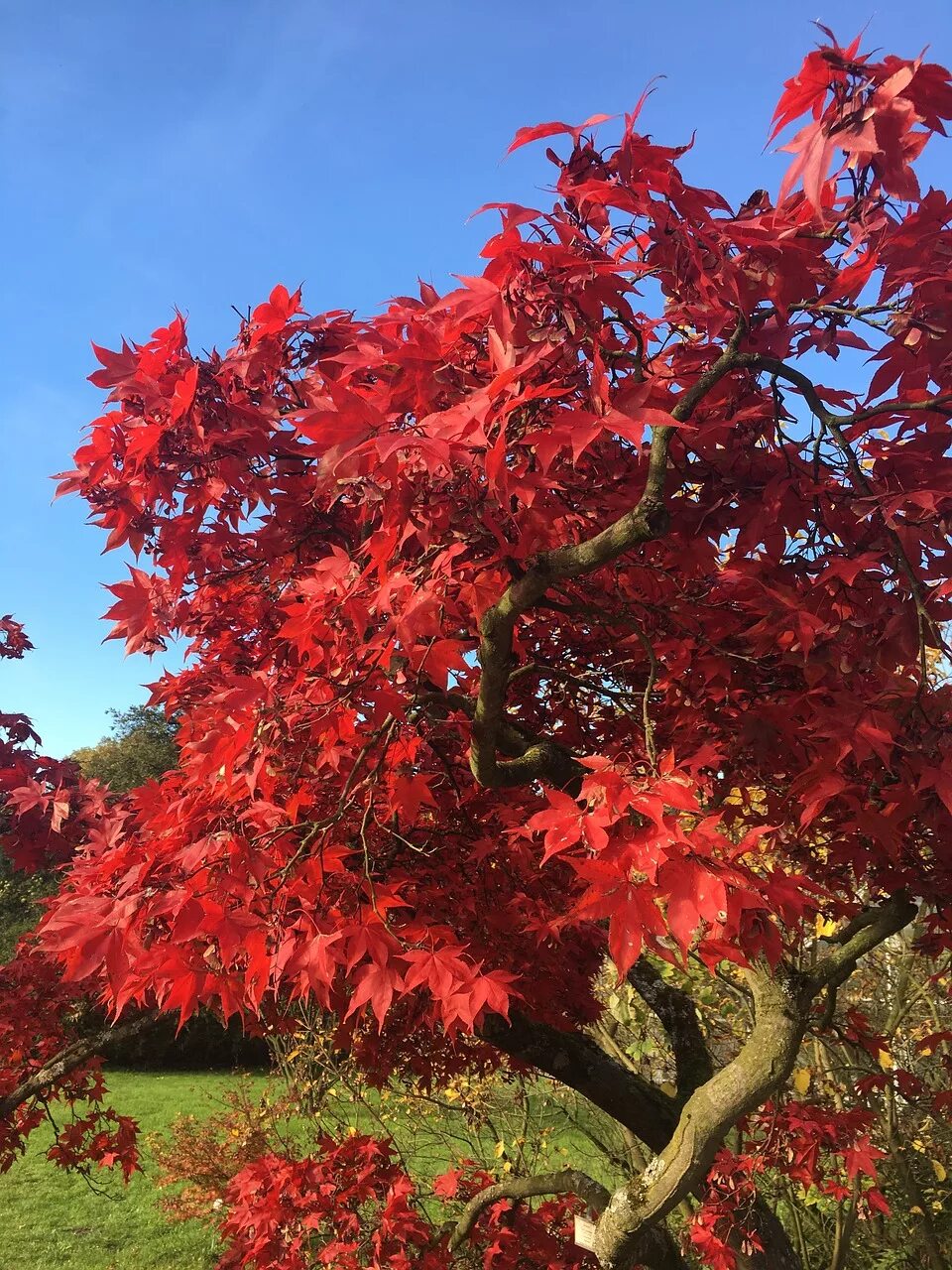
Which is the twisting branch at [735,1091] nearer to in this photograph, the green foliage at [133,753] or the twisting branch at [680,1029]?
the twisting branch at [680,1029]

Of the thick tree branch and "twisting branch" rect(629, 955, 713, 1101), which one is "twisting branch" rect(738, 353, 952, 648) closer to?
"twisting branch" rect(629, 955, 713, 1101)

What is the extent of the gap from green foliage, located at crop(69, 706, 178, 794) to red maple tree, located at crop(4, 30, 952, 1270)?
65.4ft

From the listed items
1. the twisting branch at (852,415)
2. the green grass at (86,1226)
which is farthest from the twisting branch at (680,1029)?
the green grass at (86,1226)

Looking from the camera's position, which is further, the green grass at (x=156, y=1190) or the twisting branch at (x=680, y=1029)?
the green grass at (x=156, y=1190)

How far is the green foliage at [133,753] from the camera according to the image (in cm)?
2325

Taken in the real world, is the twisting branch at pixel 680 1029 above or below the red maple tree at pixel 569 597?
below

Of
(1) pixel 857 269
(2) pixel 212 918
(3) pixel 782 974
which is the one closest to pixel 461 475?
(1) pixel 857 269

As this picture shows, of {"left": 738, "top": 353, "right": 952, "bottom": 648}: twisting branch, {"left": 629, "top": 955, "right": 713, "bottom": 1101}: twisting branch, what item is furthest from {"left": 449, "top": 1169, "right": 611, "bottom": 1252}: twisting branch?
{"left": 738, "top": 353, "right": 952, "bottom": 648}: twisting branch

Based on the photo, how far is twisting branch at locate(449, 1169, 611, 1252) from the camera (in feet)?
9.80

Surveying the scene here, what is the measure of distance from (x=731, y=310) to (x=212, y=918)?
1.53 m

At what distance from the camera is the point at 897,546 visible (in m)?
1.50

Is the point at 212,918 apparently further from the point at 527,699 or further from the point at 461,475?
the point at 527,699

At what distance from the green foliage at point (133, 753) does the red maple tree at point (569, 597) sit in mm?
19920

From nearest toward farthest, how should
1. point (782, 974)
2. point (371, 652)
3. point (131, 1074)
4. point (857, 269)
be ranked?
1. point (857, 269)
2. point (371, 652)
3. point (782, 974)
4. point (131, 1074)
